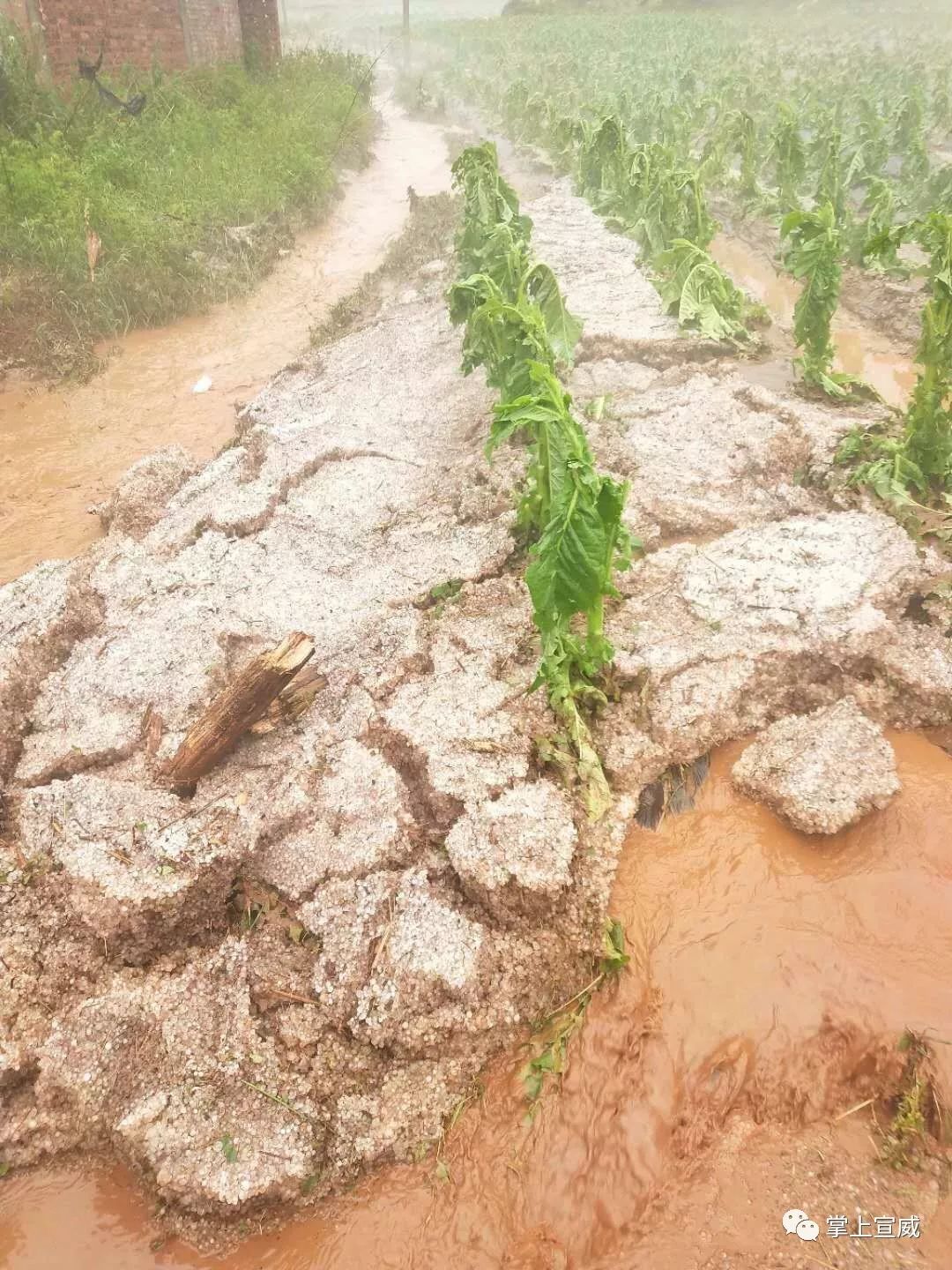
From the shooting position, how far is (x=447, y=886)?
2.63 meters

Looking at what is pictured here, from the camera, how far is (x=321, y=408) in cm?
547

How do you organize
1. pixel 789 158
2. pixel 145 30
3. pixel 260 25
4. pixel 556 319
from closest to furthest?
pixel 556 319, pixel 789 158, pixel 145 30, pixel 260 25

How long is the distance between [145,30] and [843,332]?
1163 cm

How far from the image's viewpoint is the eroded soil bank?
2164 millimetres

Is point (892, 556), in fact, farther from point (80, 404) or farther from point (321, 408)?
point (80, 404)

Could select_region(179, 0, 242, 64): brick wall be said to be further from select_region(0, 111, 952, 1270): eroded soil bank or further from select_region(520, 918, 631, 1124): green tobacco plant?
select_region(520, 918, 631, 1124): green tobacco plant

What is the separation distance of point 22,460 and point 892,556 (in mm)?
6143

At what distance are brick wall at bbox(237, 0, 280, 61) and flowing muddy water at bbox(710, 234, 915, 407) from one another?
408 inches

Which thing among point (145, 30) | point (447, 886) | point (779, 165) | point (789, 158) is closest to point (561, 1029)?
point (447, 886)

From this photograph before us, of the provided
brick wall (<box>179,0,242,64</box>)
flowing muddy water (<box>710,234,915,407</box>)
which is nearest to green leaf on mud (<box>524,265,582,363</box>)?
flowing muddy water (<box>710,234,915,407</box>)

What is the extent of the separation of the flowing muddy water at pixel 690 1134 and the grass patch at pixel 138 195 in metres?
7.11

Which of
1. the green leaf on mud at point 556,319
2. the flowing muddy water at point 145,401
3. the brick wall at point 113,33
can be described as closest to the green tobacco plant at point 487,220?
the green leaf on mud at point 556,319

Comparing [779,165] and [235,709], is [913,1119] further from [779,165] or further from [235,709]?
[779,165]

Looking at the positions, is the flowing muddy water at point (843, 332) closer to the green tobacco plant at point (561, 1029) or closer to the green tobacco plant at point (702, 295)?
the green tobacco plant at point (702, 295)
